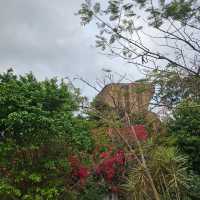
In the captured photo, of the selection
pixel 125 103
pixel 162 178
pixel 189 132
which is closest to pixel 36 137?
pixel 162 178

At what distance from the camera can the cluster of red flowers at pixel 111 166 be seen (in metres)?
13.0

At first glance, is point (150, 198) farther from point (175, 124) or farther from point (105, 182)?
point (175, 124)

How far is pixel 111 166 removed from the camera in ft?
42.7

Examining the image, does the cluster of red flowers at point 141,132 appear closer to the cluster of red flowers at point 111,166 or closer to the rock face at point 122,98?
the rock face at point 122,98

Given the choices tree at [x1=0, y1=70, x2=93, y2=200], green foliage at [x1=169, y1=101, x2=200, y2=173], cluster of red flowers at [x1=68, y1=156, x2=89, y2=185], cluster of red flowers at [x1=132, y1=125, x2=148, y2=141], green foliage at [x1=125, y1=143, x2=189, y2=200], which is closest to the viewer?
tree at [x1=0, y1=70, x2=93, y2=200]

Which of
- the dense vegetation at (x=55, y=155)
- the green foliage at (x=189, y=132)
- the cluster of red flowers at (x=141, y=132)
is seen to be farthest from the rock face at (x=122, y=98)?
the green foliage at (x=189, y=132)

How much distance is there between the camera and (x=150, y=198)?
1103 centimetres

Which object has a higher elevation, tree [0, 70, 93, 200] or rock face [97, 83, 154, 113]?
rock face [97, 83, 154, 113]

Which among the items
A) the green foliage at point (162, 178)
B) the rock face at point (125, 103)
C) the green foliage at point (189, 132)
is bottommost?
the green foliage at point (162, 178)

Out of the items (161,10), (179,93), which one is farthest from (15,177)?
(161,10)

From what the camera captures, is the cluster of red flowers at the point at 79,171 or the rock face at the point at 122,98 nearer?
the cluster of red flowers at the point at 79,171

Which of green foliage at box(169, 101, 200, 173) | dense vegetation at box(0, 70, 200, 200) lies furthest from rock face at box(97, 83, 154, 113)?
green foliage at box(169, 101, 200, 173)

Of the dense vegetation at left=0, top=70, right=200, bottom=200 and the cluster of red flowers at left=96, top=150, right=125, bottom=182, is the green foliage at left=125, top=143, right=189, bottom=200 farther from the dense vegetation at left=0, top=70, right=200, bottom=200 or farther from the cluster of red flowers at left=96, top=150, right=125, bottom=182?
the cluster of red flowers at left=96, top=150, right=125, bottom=182

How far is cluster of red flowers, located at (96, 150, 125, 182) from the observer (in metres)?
13.0
